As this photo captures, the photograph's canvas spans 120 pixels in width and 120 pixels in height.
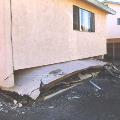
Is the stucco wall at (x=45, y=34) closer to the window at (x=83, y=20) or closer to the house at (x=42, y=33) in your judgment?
the house at (x=42, y=33)

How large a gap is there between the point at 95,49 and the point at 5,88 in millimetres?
9942

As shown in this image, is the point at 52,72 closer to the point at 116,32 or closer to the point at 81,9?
the point at 81,9

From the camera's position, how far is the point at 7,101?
9.07 meters

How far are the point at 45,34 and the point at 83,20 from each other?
4695mm

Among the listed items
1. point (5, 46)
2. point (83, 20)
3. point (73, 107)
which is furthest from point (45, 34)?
point (83, 20)

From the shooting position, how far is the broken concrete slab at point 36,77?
9.40m

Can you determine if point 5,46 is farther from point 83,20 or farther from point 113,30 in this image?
point 113,30

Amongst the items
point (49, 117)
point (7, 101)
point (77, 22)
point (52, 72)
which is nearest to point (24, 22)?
point (52, 72)

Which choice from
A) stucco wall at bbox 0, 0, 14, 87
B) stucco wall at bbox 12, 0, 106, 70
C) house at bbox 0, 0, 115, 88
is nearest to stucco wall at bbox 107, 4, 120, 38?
house at bbox 0, 0, 115, 88

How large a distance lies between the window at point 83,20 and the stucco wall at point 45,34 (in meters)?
0.28

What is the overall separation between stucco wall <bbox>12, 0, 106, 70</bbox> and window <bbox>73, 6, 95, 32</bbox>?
0.28 meters

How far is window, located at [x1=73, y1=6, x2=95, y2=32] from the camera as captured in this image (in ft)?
50.0

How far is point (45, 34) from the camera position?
12117 mm

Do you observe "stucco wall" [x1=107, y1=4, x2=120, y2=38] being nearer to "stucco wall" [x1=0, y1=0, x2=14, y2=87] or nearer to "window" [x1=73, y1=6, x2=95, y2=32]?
"window" [x1=73, y1=6, x2=95, y2=32]
